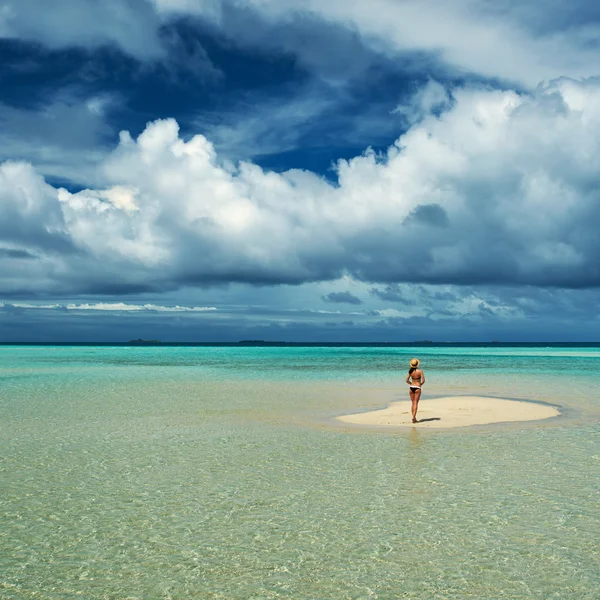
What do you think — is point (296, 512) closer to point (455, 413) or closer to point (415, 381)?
point (415, 381)

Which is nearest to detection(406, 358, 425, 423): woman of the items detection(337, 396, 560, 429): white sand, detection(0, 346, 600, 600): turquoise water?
detection(337, 396, 560, 429): white sand

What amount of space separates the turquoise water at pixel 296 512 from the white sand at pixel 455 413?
2081mm

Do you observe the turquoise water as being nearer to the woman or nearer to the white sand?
the white sand

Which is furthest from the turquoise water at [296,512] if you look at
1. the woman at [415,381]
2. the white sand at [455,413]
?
the woman at [415,381]

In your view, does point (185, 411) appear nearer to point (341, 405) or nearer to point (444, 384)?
point (341, 405)

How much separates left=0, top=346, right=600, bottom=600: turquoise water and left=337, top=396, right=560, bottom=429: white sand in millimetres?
2081

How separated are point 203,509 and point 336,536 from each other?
9.87 feet

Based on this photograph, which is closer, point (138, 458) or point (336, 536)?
point (336, 536)

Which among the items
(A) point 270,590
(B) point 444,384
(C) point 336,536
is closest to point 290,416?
(C) point 336,536

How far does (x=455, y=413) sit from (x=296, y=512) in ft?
52.2

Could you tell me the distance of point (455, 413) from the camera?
25.6 m

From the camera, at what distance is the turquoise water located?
27.2ft

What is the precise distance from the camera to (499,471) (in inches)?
569

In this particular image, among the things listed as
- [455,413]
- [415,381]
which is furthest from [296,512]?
[455,413]
